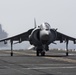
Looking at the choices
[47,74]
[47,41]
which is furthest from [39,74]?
[47,41]

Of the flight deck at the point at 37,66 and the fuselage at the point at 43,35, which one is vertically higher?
the fuselage at the point at 43,35

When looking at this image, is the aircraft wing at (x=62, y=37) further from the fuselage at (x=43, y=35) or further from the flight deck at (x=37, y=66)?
the flight deck at (x=37, y=66)

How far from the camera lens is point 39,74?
66.0 feet

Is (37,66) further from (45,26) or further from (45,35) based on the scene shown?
(45,26)

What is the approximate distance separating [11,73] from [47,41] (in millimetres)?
21713

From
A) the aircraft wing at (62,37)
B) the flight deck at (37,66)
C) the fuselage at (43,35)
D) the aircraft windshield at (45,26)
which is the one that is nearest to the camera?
the flight deck at (37,66)

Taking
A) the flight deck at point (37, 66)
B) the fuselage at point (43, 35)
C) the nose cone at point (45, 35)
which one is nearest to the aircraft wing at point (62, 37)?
the fuselage at point (43, 35)

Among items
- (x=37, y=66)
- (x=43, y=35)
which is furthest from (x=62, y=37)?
(x=37, y=66)

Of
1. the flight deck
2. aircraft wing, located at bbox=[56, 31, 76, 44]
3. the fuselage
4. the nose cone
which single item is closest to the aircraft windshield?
the fuselage

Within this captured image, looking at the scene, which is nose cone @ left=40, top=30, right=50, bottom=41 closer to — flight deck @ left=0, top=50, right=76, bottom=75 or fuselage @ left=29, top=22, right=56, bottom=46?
fuselage @ left=29, top=22, right=56, bottom=46

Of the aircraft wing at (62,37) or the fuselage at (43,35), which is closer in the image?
the fuselage at (43,35)

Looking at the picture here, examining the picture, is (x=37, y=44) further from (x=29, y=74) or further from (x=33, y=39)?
(x=29, y=74)

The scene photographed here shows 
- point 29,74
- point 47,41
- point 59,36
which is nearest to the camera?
point 29,74

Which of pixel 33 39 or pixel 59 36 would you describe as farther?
pixel 59 36
